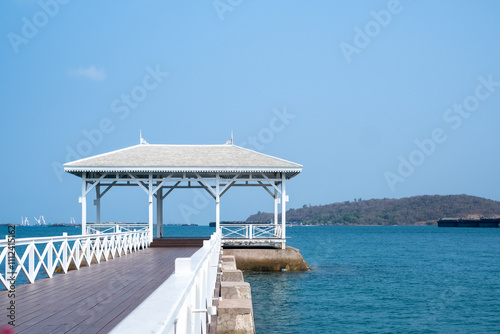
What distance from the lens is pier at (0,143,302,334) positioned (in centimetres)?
458

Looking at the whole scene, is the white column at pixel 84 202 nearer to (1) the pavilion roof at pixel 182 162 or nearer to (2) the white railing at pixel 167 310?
(1) the pavilion roof at pixel 182 162

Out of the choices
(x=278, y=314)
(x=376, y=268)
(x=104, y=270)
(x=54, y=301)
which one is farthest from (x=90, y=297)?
(x=376, y=268)

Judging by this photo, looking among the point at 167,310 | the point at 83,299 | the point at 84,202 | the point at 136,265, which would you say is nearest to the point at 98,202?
the point at 84,202

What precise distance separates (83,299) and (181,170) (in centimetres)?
1605

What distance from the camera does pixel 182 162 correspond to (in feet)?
83.4

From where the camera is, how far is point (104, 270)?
13.9 meters

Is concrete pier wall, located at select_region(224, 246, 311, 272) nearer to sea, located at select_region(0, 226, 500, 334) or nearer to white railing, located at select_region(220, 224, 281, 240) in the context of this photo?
sea, located at select_region(0, 226, 500, 334)

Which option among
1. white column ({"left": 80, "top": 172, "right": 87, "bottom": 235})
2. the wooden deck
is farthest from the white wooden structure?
the wooden deck

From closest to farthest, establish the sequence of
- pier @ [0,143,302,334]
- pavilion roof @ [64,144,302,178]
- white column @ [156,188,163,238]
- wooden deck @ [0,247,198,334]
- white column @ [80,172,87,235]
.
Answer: pier @ [0,143,302,334], wooden deck @ [0,247,198,334], white column @ [80,172,87,235], pavilion roof @ [64,144,302,178], white column @ [156,188,163,238]

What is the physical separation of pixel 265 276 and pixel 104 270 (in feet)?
36.4

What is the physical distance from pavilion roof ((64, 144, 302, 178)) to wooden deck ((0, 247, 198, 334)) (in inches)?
427

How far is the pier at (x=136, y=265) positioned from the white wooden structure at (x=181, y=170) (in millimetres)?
45

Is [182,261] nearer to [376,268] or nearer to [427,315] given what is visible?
[427,315]

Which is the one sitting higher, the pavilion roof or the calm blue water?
the pavilion roof
